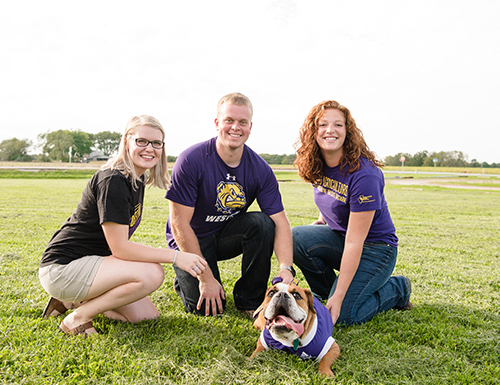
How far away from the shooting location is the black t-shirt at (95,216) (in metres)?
2.72

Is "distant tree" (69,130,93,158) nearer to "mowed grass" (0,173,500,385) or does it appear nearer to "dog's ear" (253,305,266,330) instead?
"mowed grass" (0,173,500,385)

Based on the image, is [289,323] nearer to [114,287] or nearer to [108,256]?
[114,287]

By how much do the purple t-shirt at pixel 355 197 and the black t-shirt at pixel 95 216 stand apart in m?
1.90

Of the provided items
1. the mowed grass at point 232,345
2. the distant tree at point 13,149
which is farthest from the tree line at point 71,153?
the mowed grass at point 232,345

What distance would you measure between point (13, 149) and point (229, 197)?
116 m

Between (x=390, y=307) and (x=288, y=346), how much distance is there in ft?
4.99

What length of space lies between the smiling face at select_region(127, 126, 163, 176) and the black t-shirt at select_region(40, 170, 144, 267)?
0.70 feet

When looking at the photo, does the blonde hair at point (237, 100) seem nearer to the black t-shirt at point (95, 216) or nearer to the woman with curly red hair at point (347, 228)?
the woman with curly red hair at point (347, 228)

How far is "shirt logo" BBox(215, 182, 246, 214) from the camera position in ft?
11.6

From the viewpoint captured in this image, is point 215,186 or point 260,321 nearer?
point 260,321

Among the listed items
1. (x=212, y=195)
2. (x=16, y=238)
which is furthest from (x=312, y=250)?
(x=16, y=238)

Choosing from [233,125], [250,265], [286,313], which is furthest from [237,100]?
[286,313]

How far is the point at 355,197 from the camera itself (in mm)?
3250

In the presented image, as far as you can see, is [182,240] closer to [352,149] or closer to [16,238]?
[352,149]
